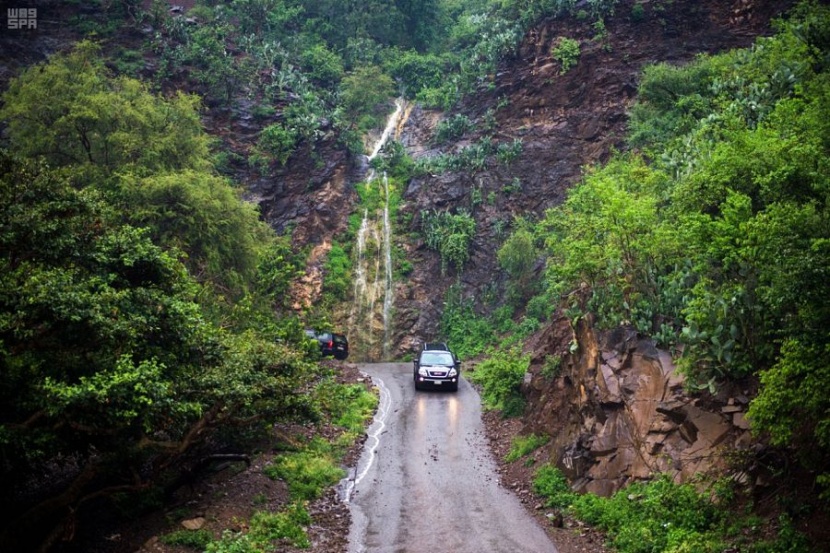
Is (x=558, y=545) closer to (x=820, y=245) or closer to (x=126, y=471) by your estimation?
(x=820, y=245)

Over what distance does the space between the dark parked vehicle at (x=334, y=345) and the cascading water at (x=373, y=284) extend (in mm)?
2168

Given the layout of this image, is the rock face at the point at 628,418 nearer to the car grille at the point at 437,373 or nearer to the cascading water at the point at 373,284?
the car grille at the point at 437,373

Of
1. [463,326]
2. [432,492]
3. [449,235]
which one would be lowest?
[432,492]

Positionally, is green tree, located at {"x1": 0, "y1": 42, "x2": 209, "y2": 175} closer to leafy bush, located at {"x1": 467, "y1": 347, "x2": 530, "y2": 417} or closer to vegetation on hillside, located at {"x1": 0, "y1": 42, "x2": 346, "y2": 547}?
vegetation on hillside, located at {"x1": 0, "y1": 42, "x2": 346, "y2": 547}

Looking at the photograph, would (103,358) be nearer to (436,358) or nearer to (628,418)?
(628,418)

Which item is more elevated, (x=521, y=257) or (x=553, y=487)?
(x=521, y=257)

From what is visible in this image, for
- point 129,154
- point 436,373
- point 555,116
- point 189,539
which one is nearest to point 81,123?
point 129,154

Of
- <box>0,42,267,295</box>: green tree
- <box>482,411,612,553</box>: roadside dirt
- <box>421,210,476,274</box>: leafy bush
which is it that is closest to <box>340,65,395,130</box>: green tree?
<box>421,210,476,274</box>: leafy bush

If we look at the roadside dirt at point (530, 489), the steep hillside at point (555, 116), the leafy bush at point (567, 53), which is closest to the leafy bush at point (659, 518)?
the roadside dirt at point (530, 489)

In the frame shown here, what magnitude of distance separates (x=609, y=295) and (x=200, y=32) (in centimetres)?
3884

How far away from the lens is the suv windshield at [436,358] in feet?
82.7

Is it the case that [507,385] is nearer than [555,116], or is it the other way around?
[507,385]

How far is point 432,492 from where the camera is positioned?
48.0 feet

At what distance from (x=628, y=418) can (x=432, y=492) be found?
5.10m
